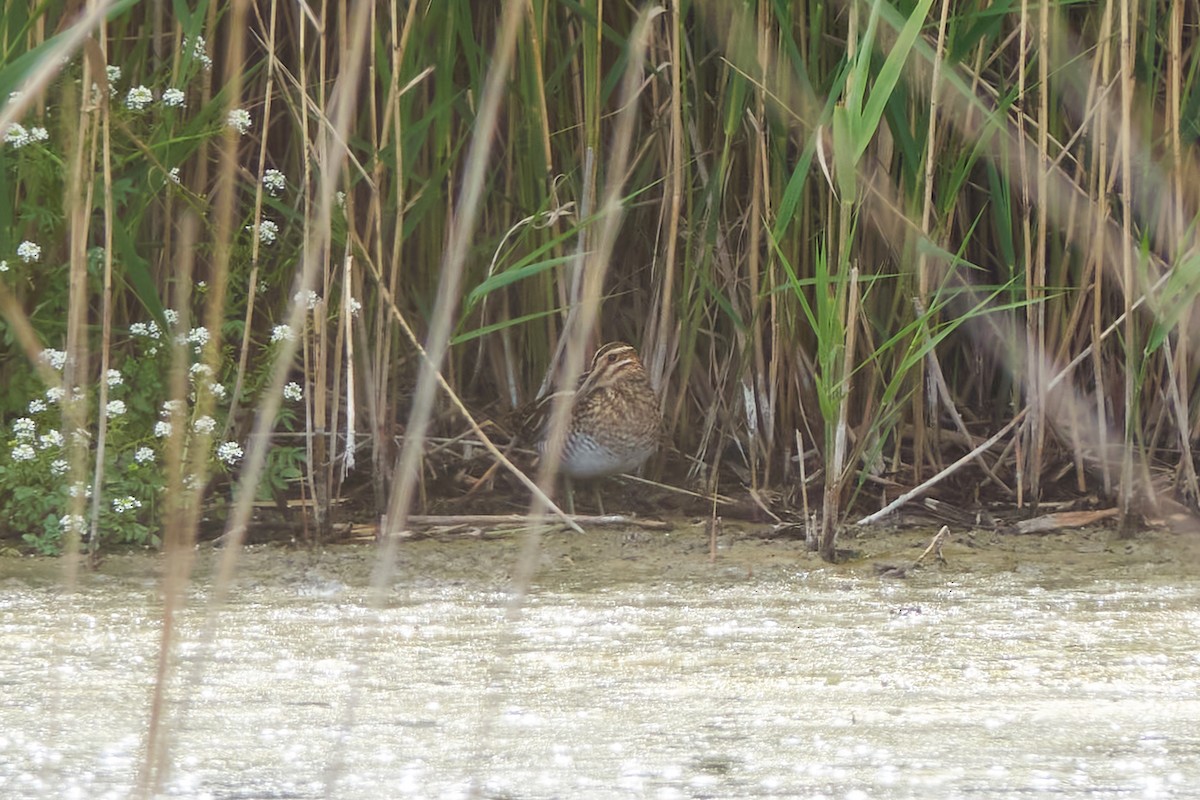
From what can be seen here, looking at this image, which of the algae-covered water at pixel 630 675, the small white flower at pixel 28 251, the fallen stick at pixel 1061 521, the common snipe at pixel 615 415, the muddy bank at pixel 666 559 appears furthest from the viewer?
the common snipe at pixel 615 415

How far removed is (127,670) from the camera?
A: 212 cm

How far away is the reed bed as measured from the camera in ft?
8.85

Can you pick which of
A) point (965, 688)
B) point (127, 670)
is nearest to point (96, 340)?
point (127, 670)

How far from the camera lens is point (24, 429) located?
282 centimetres

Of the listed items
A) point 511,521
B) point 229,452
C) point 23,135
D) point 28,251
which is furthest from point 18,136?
point 511,521

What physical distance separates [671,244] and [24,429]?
1.20m

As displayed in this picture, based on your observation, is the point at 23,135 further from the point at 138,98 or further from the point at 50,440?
the point at 50,440

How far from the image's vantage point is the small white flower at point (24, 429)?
2.82 metres

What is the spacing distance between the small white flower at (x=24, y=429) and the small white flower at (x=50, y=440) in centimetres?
2

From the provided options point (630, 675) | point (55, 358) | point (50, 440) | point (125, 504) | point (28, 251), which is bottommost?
point (630, 675)

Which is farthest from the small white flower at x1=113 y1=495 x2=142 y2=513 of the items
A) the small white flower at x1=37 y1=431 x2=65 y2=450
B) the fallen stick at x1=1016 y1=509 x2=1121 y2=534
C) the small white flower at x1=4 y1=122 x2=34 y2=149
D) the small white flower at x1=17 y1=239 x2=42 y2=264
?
the fallen stick at x1=1016 y1=509 x2=1121 y2=534

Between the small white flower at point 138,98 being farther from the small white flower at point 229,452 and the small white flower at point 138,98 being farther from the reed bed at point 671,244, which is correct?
the small white flower at point 229,452

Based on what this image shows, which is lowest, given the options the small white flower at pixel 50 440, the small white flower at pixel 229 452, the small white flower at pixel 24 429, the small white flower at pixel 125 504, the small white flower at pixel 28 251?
the small white flower at pixel 125 504

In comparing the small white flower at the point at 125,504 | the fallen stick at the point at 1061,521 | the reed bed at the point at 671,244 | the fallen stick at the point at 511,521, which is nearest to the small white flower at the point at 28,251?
the reed bed at the point at 671,244
